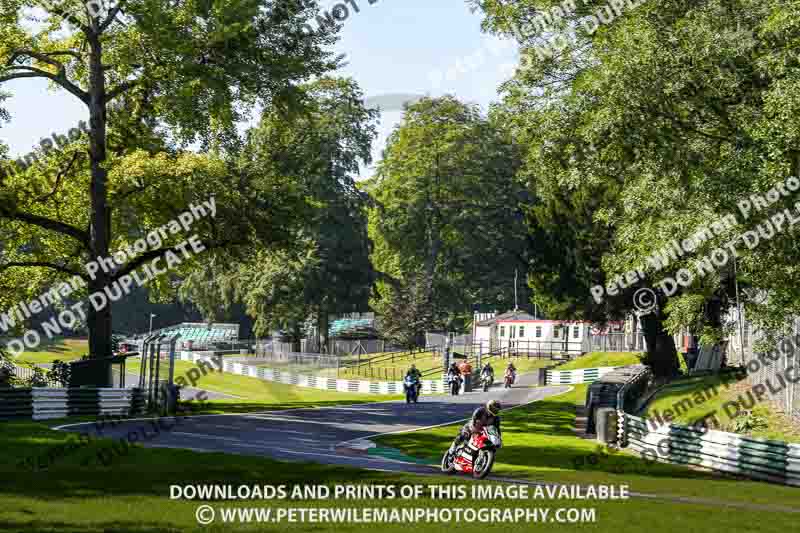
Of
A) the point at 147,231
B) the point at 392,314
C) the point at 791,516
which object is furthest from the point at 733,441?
the point at 392,314

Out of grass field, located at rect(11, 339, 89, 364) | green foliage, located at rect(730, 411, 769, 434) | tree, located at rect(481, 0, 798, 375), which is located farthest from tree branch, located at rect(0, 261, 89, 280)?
grass field, located at rect(11, 339, 89, 364)

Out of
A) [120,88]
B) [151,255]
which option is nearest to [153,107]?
[120,88]

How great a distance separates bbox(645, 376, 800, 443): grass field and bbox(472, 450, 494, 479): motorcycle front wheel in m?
9.24

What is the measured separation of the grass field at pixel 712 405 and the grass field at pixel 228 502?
16.2 feet

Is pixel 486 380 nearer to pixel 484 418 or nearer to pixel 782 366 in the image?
pixel 782 366

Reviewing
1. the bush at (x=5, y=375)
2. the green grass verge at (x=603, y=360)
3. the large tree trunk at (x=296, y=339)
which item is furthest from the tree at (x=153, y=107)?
the large tree trunk at (x=296, y=339)

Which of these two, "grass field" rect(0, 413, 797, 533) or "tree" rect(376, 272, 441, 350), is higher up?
"tree" rect(376, 272, 441, 350)

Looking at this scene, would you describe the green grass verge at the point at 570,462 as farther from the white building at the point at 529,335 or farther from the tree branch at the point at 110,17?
the white building at the point at 529,335

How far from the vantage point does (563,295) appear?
45.6m

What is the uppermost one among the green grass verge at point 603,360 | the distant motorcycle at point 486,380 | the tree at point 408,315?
the tree at point 408,315

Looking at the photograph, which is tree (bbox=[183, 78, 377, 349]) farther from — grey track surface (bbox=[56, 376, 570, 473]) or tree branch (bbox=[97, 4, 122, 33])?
tree branch (bbox=[97, 4, 122, 33])

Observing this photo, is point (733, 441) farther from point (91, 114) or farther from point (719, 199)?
point (91, 114)

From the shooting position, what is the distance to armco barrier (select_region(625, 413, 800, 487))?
71.8ft

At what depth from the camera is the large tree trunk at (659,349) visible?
4366cm
